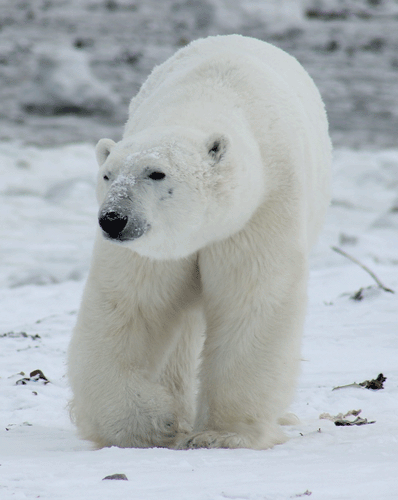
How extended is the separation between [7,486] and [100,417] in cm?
112

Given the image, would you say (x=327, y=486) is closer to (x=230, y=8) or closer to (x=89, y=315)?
(x=89, y=315)

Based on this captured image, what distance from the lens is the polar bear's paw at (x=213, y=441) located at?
10.3 ft

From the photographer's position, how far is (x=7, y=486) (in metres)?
2.16

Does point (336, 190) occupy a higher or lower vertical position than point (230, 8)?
lower

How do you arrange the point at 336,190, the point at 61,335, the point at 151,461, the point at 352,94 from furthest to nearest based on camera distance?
1. the point at 352,94
2. the point at 336,190
3. the point at 61,335
4. the point at 151,461

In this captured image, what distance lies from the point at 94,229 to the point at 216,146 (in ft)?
23.1

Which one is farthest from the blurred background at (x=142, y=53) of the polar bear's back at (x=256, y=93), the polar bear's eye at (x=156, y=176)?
the polar bear's eye at (x=156, y=176)

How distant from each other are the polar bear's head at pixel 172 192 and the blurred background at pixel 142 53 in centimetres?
1142

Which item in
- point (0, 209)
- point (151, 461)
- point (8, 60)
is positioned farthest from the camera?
point (8, 60)

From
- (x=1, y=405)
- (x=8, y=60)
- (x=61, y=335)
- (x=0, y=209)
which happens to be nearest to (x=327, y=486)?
(x=1, y=405)

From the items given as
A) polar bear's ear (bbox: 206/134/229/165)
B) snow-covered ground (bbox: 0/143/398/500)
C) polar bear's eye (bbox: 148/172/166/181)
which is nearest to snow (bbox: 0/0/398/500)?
snow-covered ground (bbox: 0/143/398/500)

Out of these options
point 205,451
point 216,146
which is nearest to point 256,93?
point 216,146

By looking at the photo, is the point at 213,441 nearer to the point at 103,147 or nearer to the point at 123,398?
the point at 123,398

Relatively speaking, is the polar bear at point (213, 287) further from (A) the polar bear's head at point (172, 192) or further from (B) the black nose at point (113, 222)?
(B) the black nose at point (113, 222)
